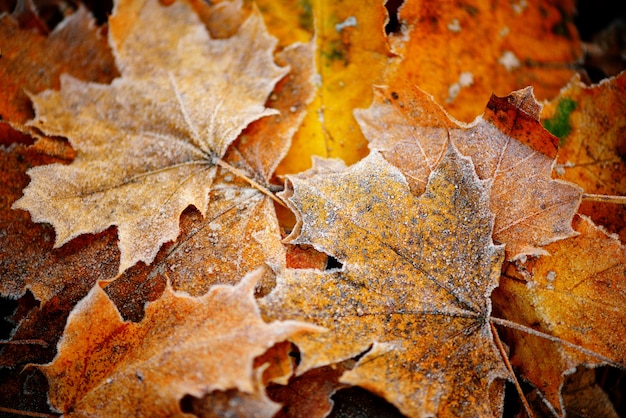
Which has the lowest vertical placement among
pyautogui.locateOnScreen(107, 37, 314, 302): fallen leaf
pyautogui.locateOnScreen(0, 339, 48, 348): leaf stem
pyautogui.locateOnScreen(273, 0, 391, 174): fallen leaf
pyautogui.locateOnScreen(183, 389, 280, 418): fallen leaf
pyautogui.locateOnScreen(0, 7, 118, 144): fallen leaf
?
pyautogui.locateOnScreen(0, 339, 48, 348): leaf stem

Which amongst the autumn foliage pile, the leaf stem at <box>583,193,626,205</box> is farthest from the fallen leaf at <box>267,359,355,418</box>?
the leaf stem at <box>583,193,626,205</box>

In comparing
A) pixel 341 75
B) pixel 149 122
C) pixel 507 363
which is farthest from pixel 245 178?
pixel 507 363

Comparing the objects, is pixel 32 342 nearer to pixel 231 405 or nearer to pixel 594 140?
pixel 231 405

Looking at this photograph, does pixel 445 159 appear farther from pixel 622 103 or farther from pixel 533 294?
pixel 622 103

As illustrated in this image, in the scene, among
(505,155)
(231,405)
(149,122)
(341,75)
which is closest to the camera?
(231,405)

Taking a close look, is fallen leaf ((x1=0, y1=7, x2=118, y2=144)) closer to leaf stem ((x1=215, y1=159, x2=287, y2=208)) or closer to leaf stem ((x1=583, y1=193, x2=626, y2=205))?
leaf stem ((x1=215, y1=159, x2=287, y2=208))
